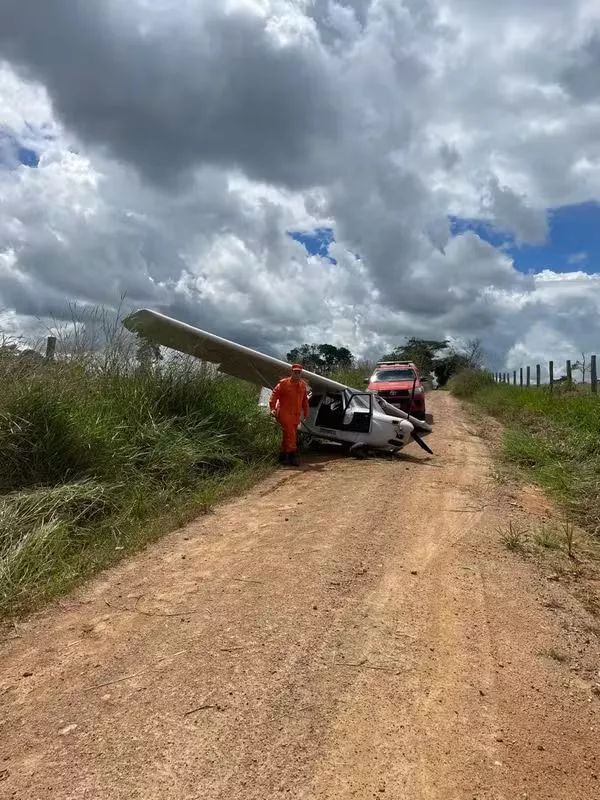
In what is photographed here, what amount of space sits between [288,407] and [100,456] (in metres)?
4.11

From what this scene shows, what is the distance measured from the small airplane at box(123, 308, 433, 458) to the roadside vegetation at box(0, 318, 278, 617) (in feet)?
1.78

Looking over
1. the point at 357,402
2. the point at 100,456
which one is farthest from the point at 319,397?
the point at 100,456

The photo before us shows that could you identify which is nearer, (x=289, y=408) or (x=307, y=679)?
(x=307, y=679)

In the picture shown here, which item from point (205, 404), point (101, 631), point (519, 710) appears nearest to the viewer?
point (519, 710)

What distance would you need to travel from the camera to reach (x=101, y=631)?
4.06 meters

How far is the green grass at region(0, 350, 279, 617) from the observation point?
533cm

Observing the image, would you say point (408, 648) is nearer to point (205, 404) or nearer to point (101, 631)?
point (101, 631)

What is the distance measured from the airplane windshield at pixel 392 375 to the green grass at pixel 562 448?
327cm

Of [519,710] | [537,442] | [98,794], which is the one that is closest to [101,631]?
[98,794]

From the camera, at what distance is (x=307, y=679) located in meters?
3.38

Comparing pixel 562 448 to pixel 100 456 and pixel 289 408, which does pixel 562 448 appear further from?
pixel 100 456

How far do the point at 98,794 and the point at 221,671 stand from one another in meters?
1.05

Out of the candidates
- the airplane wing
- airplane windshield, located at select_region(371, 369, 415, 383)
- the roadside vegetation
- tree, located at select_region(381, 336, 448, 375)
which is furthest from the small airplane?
tree, located at select_region(381, 336, 448, 375)

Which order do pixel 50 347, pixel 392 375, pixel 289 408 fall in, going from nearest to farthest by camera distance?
pixel 50 347
pixel 289 408
pixel 392 375
